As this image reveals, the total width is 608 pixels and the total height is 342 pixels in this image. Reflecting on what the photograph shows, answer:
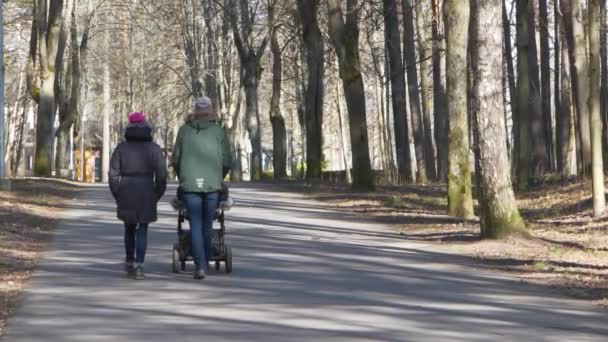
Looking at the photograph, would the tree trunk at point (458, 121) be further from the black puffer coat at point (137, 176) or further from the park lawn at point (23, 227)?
the black puffer coat at point (137, 176)

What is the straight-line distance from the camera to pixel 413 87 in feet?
133

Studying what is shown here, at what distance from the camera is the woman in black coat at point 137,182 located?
13.0m

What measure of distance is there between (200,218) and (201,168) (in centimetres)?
53

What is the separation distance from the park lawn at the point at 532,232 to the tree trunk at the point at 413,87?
730 cm

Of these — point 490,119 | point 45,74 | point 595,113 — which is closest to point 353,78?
point 595,113

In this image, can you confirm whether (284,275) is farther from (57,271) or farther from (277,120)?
(277,120)

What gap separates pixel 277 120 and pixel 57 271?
35.3 m

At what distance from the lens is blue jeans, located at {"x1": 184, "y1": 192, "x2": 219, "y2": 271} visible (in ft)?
42.8

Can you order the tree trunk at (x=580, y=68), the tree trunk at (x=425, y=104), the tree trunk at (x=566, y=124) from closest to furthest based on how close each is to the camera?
the tree trunk at (x=580, y=68) → the tree trunk at (x=566, y=124) → the tree trunk at (x=425, y=104)

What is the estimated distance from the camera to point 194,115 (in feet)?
43.4

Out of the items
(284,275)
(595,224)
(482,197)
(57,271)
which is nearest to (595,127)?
(595,224)

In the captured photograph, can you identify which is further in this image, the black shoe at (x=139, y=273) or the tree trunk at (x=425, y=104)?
the tree trunk at (x=425, y=104)

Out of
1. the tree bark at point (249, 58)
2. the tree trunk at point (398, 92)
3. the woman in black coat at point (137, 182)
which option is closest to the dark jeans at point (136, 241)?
the woman in black coat at point (137, 182)

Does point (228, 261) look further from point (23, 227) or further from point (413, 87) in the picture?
point (413, 87)
